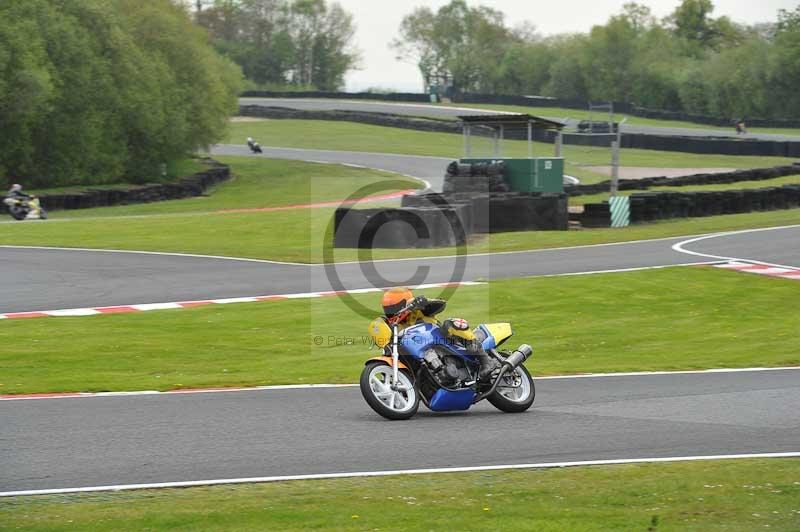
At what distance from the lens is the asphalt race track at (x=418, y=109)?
222ft

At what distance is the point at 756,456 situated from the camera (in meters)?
7.89

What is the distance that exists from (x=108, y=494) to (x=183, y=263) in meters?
15.2

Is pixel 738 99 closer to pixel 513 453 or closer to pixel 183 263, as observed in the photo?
pixel 183 263

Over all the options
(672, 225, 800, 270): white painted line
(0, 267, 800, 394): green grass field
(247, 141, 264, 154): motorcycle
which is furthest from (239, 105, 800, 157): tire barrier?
(0, 267, 800, 394): green grass field

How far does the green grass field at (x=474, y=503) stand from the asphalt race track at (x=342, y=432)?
0.41 meters

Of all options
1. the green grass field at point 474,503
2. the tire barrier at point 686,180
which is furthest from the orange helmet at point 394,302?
the tire barrier at point 686,180

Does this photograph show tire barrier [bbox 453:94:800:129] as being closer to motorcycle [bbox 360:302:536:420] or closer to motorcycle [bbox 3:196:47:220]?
motorcycle [bbox 3:196:47:220]

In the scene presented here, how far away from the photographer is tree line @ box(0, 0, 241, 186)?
41.7 meters

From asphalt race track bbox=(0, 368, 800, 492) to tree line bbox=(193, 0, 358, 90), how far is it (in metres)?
109

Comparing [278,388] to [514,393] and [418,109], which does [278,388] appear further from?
[418,109]

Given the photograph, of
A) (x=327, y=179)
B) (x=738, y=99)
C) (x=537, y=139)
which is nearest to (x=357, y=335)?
(x=537, y=139)

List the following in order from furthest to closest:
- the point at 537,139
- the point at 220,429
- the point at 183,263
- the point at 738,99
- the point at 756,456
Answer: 1. the point at 738,99
2. the point at 537,139
3. the point at 183,263
4. the point at 220,429
5. the point at 756,456

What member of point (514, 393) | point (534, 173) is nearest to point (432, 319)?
point (514, 393)

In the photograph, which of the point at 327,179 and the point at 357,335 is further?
the point at 327,179
